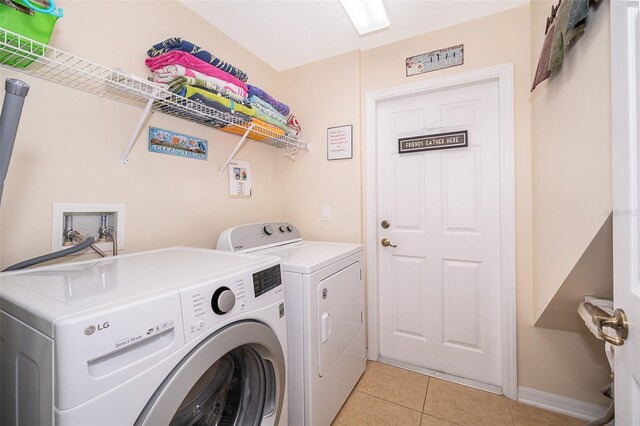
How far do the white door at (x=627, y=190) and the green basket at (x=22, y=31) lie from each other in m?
1.67

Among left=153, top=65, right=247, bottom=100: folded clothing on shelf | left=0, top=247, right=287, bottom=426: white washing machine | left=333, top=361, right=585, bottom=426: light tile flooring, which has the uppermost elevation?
left=153, top=65, right=247, bottom=100: folded clothing on shelf

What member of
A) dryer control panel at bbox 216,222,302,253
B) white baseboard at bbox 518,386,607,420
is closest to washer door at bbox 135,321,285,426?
dryer control panel at bbox 216,222,302,253

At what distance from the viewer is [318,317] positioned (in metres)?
1.30

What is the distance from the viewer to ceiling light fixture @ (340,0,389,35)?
1469 mm

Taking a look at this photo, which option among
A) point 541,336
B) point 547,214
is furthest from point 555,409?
point 547,214

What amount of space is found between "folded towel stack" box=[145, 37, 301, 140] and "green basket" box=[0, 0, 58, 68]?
0.42m

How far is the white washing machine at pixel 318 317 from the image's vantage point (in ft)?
4.08

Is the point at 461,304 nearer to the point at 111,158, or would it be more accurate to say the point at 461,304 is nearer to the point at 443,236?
the point at 443,236

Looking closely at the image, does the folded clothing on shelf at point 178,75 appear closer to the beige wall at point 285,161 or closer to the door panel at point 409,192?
the beige wall at point 285,161

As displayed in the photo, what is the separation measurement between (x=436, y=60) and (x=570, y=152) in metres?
1.15

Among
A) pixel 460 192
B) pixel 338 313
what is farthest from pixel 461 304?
pixel 338 313

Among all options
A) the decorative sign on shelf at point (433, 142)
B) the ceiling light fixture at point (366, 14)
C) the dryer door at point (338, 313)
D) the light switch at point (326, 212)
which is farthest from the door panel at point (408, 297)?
the ceiling light fixture at point (366, 14)

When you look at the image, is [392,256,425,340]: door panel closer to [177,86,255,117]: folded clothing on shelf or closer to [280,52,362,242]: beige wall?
[280,52,362,242]: beige wall

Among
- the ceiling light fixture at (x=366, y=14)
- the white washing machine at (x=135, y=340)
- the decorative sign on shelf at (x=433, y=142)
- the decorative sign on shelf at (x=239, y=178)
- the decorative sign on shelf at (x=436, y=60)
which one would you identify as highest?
the ceiling light fixture at (x=366, y=14)
